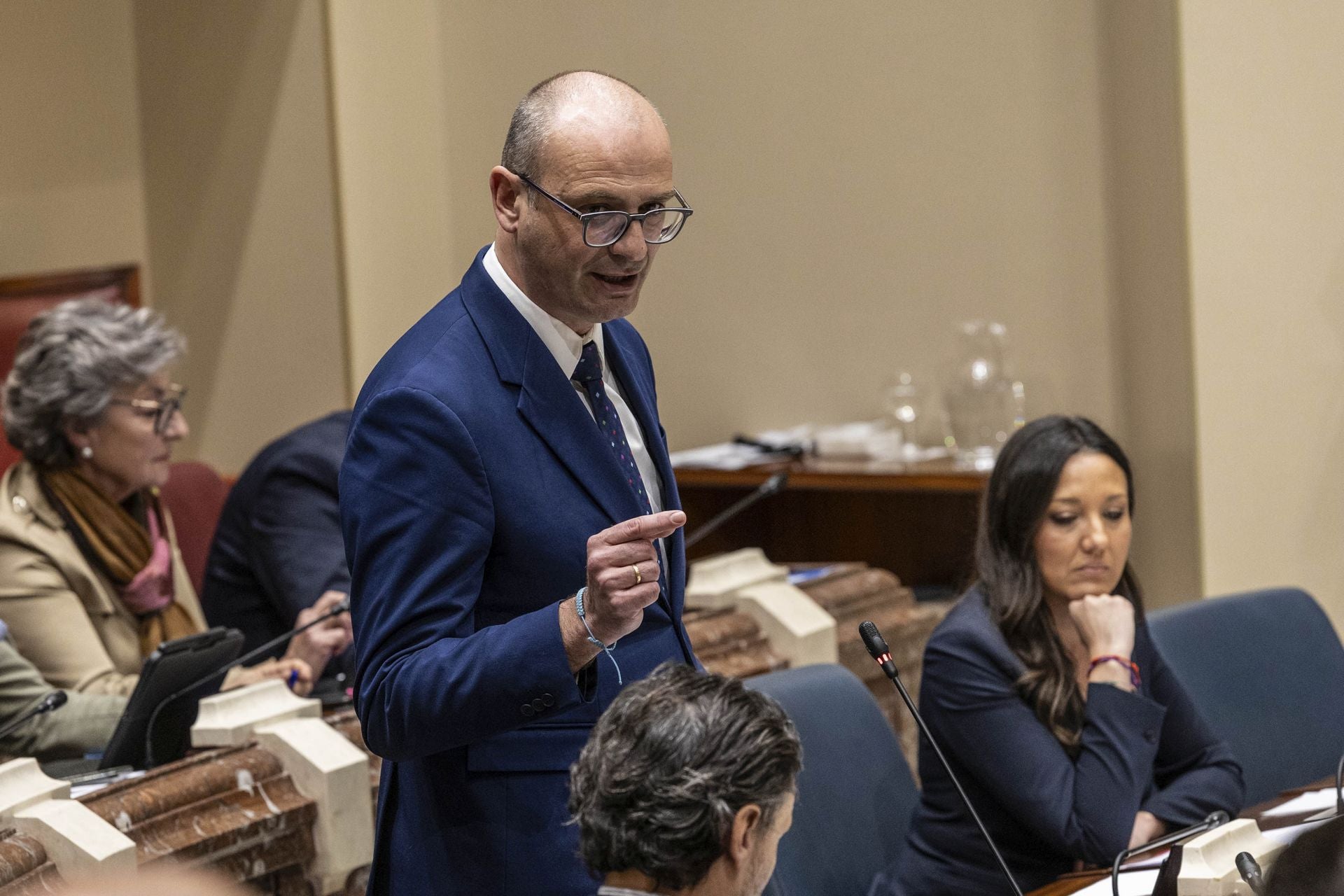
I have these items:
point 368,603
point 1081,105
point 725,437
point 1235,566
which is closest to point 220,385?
point 725,437

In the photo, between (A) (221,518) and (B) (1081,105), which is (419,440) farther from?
(B) (1081,105)

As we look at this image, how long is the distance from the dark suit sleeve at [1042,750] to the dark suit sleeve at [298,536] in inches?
55.7

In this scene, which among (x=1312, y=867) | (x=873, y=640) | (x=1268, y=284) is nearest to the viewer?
(x=1312, y=867)

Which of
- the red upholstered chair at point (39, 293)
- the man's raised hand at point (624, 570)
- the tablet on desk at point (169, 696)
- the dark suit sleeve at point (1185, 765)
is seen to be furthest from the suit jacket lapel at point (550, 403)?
the red upholstered chair at point (39, 293)

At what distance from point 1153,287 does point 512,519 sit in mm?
3155

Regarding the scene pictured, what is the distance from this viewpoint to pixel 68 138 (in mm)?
5352

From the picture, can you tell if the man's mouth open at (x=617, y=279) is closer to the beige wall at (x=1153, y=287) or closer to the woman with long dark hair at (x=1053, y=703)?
the woman with long dark hair at (x=1053, y=703)

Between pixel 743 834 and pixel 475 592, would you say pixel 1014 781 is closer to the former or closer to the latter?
pixel 743 834

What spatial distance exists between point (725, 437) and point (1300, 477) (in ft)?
6.02

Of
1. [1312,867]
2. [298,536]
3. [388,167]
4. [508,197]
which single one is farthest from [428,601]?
[388,167]

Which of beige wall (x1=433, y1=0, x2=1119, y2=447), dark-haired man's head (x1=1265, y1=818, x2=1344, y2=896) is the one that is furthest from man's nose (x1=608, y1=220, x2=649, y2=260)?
beige wall (x1=433, y1=0, x2=1119, y2=447)

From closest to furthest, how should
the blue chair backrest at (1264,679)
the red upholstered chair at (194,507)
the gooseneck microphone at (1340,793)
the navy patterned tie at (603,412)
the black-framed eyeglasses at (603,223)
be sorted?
the black-framed eyeglasses at (603,223) < the navy patterned tie at (603,412) < the gooseneck microphone at (1340,793) < the blue chair backrest at (1264,679) < the red upholstered chair at (194,507)

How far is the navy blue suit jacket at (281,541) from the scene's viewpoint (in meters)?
3.39

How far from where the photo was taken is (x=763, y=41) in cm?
507
